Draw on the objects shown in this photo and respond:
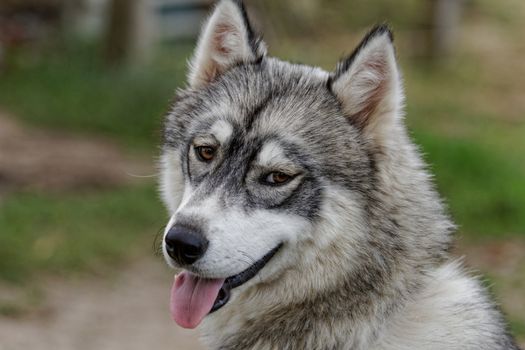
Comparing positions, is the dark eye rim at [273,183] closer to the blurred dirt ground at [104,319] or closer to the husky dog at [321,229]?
the husky dog at [321,229]

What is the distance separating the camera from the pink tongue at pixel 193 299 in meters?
4.00

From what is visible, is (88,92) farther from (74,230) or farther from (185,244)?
(185,244)

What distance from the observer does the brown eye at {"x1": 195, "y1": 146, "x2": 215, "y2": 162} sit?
4117 mm

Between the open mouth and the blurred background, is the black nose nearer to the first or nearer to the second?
the open mouth

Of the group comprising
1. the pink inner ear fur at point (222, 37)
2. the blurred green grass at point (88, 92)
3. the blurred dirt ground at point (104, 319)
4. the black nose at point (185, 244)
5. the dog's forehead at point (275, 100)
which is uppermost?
the pink inner ear fur at point (222, 37)

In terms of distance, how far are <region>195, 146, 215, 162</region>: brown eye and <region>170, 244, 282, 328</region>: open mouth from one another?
501 millimetres

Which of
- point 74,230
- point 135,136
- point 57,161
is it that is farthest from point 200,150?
point 135,136

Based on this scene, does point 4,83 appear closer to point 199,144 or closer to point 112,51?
point 112,51

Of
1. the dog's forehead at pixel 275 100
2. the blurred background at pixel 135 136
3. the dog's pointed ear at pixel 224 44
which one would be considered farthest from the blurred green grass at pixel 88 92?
the dog's forehead at pixel 275 100

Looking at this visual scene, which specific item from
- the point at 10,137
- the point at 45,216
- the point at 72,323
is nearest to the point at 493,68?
the point at 10,137

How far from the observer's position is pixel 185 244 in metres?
3.79

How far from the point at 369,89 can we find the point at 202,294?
1.15 metres

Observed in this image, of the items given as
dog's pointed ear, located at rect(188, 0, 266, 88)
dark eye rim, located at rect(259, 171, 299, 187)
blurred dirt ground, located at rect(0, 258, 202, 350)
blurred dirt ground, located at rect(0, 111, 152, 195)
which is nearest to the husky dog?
dark eye rim, located at rect(259, 171, 299, 187)

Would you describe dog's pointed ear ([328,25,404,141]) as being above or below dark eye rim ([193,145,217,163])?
above
